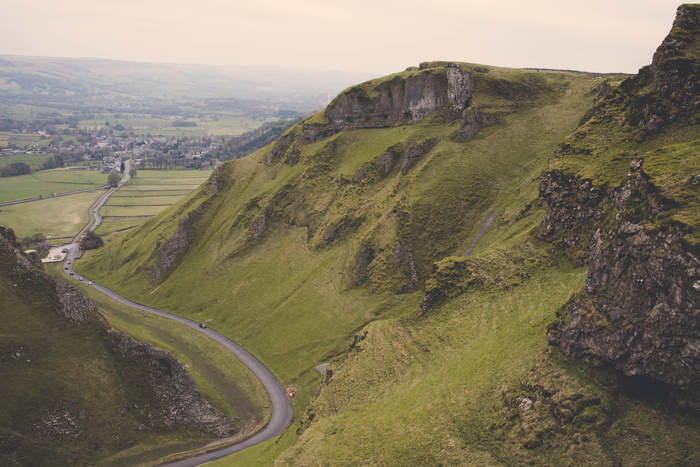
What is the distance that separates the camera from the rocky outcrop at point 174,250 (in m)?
149

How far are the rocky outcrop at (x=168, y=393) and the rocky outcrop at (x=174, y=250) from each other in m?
73.6

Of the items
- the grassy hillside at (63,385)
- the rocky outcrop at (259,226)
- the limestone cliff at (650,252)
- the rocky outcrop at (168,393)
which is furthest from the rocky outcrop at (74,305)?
the limestone cliff at (650,252)

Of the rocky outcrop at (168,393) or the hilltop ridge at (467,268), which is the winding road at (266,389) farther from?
the rocky outcrop at (168,393)

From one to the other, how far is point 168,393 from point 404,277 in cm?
5418

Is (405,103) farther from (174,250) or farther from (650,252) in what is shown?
(650,252)

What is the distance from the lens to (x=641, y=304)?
40312 millimetres

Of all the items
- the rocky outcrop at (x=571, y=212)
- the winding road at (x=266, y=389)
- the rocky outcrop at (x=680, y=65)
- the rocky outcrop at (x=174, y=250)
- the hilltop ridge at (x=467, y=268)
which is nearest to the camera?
the hilltop ridge at (x=467, y=268)

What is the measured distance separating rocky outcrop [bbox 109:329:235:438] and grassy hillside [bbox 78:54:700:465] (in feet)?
45.8

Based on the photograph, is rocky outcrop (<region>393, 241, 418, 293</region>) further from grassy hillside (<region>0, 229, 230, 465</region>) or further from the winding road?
grassy hillside (<region>0, 229, 230, 465</region>)

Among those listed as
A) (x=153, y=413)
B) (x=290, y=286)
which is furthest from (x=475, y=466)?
(x=290, y=286)

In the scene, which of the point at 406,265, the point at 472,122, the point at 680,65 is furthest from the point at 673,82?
the point at 472,122

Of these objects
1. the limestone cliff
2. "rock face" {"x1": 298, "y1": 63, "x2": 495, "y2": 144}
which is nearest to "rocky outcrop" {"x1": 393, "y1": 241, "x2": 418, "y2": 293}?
the limestone cliff

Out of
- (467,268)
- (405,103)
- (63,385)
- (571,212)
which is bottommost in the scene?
(63,385)

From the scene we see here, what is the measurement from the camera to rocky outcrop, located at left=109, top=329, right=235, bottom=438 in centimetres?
7744
